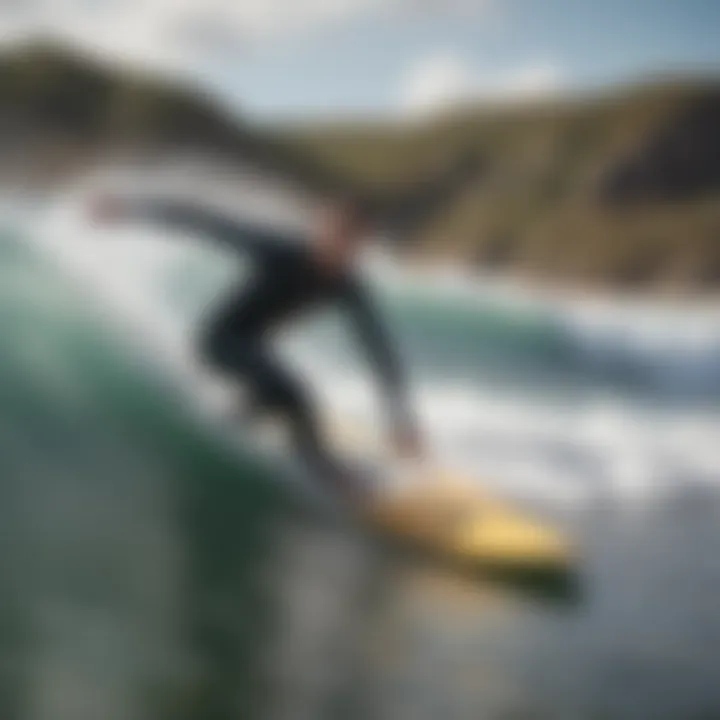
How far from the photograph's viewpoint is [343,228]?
166 cm

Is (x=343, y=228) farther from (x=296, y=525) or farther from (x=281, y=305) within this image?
(x=296, y=525)

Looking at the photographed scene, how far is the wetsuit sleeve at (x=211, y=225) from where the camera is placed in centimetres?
161

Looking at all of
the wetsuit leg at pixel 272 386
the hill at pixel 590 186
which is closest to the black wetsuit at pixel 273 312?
the wetsuit leg at pixel 272 386

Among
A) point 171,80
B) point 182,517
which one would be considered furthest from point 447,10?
point 182,517

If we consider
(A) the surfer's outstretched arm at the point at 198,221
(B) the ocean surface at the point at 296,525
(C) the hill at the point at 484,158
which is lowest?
(B) the ocean surface at the point at 296,525

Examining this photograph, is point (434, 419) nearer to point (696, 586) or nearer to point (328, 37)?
point (696, 586)

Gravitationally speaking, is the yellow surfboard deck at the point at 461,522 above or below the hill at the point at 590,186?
below

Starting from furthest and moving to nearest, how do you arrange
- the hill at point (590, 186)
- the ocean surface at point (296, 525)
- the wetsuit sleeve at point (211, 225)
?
the hill at point (590, 186) < the wetsuit sleeve at point (211, 225) < the ocean surface at point (296, 525)

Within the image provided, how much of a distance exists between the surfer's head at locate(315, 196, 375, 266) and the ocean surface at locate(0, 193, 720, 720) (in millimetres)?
49

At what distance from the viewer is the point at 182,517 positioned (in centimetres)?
156

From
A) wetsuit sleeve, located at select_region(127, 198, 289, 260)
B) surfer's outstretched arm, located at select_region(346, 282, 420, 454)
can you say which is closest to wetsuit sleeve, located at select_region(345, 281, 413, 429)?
surfer's outstretched arm, located at select_region(346, 282, 420, 454)

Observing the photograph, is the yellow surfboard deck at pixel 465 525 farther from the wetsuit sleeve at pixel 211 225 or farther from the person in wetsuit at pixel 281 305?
the wetsuit sleeve at pixel 211 225

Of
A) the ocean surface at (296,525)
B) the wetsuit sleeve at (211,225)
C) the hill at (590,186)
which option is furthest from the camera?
the hill at (590,186)

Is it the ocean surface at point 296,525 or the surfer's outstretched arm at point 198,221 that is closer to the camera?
the ocean surface at point 296,525
